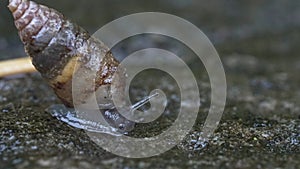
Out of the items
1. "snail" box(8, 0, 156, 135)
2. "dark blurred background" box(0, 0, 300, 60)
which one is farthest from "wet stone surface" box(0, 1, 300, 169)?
"snail" box(8, 0, 156, 135)

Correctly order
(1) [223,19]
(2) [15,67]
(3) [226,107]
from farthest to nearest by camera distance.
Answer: (1) [223,19]
(2) [15,67]
(3) [226,107]

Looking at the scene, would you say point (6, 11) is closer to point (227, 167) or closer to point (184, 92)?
point (184, 92)

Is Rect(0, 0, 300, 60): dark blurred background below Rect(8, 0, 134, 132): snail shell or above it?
above

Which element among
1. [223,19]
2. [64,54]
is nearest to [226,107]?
[64,54]

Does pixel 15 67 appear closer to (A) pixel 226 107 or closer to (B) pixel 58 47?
(B) pixel 58 47

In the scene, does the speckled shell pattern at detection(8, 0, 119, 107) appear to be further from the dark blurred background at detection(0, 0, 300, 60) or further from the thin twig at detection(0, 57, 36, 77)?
the dark blurred background at detection(0, 0, 300, 60)

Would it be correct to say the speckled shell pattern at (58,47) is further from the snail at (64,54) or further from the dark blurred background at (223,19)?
the dark blurred background at (223,19)
